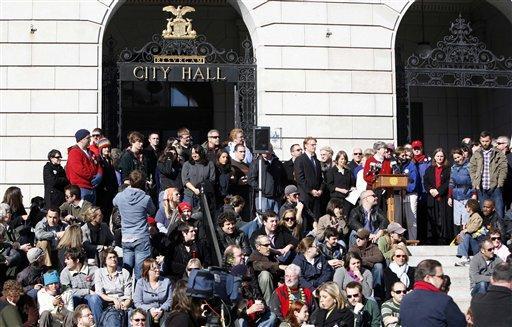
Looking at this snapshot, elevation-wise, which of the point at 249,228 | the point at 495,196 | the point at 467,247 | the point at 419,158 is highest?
the point at 419,158

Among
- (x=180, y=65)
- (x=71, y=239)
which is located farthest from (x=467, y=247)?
(x=180, y=65)

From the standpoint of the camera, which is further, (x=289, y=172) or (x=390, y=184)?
(x=289, y=172)

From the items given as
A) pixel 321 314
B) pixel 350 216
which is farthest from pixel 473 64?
pixel 321 314

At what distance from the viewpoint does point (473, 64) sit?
26828 millimetres

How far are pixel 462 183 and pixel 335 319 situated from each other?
7.15 metres

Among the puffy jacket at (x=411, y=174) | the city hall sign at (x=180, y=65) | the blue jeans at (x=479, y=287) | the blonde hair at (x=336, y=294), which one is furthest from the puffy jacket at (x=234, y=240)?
the city hall sign at (x=180, y=65)

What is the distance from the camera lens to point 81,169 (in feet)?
69.5

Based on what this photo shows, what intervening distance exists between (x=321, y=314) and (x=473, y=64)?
11243 millimetres

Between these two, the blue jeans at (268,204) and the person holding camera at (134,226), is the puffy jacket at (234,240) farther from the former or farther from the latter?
the blue jeans at (268,204)

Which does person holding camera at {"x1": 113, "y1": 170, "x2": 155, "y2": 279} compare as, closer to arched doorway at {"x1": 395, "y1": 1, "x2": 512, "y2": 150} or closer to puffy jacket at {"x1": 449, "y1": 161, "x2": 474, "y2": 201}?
puffy jacket at {"x1": 449, "y1": 161, "x2": 474, "y2": 201}

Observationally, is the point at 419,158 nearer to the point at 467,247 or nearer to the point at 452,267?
the point at 467,247

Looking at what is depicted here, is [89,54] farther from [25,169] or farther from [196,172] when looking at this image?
[196,172]

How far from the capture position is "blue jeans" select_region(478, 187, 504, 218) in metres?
23.1

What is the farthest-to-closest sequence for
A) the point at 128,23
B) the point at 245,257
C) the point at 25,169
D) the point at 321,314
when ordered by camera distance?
the point at 128,23 < the point at 25,169 < the point at 245,257 < the point at 321,314
